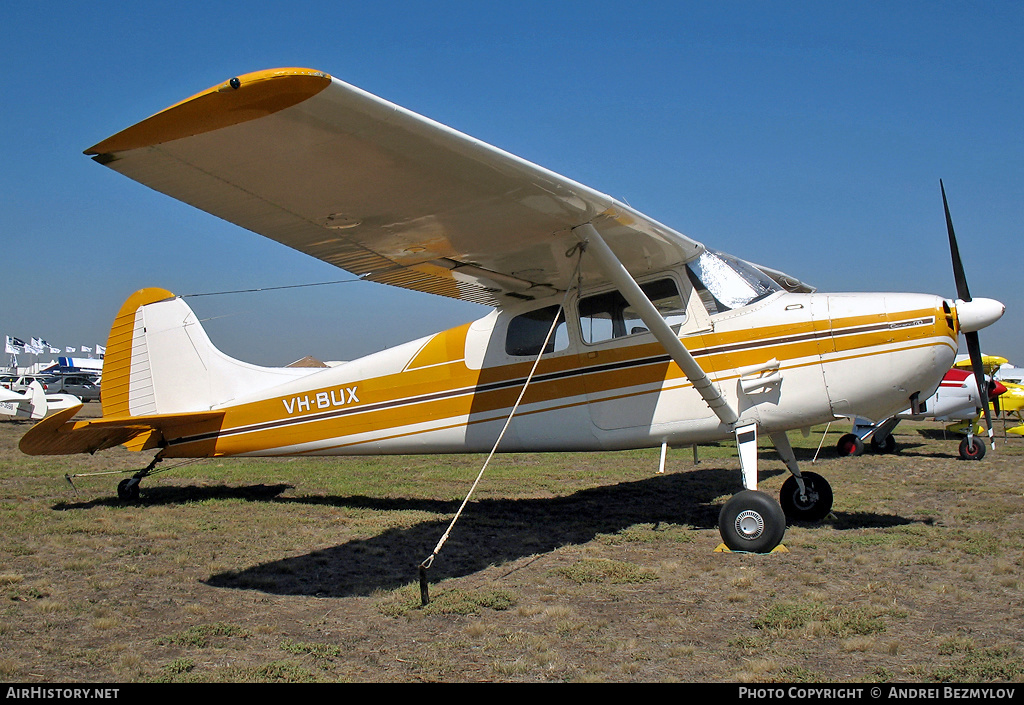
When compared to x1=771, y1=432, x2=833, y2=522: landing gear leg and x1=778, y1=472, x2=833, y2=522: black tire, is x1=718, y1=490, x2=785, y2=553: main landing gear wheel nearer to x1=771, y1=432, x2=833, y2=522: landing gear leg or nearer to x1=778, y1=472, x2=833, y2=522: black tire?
x1=771, y1=432, x2=833, y2=522: landing gear leg

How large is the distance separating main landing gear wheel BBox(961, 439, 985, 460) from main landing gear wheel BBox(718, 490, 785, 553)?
32.8 ft

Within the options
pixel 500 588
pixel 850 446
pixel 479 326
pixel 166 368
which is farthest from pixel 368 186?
pixel 850 446

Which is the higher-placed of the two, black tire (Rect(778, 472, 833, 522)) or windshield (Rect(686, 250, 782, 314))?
windshield (Rect(686, 250, 782, 314))

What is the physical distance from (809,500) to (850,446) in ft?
27.6

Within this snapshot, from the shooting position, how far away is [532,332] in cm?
689

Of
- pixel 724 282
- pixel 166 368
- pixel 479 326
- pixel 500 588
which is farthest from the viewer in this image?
pixel 166 368

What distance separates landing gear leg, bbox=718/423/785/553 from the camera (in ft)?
17.7

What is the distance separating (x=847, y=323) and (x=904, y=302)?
47cm

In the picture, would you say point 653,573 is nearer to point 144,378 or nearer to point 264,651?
point 264,651

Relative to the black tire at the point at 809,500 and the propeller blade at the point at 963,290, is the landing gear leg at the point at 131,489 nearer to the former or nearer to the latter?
the black tire at the point at 809,500

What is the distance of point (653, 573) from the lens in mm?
5023

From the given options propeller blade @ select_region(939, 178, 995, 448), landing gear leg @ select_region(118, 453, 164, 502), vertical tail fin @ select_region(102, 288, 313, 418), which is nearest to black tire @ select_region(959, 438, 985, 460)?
propeller blade @ select_region(939, 178, 995, 448)

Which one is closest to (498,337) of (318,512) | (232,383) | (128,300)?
(318,512)

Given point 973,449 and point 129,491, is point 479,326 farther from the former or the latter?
point 973,449
